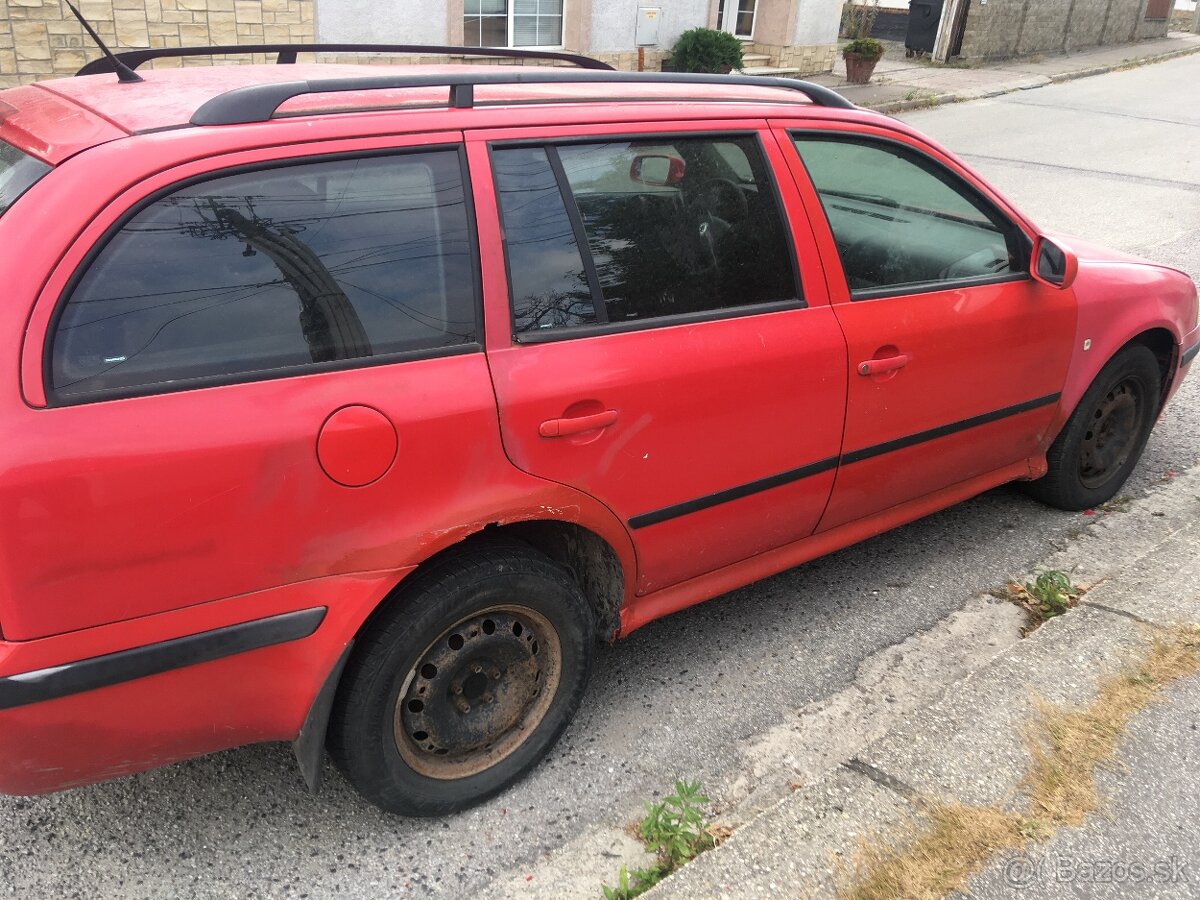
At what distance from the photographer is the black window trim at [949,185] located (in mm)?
3186

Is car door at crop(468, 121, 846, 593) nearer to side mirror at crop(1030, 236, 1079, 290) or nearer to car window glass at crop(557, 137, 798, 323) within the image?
car window glass at crop(557, 137, 798, 323)

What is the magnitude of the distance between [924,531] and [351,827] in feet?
8.72

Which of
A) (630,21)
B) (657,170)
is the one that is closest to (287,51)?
(657,170)

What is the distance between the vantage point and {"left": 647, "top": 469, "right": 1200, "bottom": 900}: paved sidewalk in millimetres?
2318

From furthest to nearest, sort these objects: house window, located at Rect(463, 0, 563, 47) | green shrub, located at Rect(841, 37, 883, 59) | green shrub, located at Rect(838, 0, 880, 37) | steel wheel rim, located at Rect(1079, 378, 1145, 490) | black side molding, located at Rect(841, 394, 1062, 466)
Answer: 1. green shrub, located at Rect(838, 0, 880, 37)
2. green shrub, located at Rect(841, 37, 883, 59)
3. house window, located at Rect(463, 0, 563, 47)
4. steel wheel rim, located at Rect(1079, 378, 1145, 490)
5. black side molding, located at Rect(841, 394, 1062, 466)

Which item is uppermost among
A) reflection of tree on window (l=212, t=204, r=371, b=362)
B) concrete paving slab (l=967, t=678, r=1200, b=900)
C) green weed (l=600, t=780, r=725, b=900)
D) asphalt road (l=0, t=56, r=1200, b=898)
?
reflection of tree on window (l=212, t=204, r=371, b=362)

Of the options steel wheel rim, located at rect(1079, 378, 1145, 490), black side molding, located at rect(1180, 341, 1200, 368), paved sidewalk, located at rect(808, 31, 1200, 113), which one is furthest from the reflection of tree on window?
paved sidewalk, located at rect(808, 31, 1200, 113)

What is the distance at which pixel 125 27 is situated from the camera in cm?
902

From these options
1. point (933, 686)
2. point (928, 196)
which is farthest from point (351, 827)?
point (928, 196)

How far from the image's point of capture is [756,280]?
3.02 metres

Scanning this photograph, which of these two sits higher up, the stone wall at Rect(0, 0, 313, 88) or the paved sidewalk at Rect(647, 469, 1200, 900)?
the stone wall at Rect(0, 0, 313, 88)

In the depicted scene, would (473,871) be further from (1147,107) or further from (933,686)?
(1147,107)

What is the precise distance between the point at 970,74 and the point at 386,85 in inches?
748

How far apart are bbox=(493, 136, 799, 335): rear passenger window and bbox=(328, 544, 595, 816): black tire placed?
2.17ft
